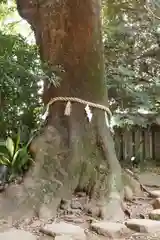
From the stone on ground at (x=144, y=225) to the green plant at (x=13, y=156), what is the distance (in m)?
1.16

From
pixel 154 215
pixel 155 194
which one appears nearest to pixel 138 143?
pixel 155 194

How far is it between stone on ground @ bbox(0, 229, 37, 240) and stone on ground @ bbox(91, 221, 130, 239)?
1.77 ft

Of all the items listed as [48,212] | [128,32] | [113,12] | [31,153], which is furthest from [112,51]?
[48,212]

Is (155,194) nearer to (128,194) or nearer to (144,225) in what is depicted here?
(128,194)

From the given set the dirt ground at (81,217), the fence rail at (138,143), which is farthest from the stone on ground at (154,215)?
the fence rail at (138,143)

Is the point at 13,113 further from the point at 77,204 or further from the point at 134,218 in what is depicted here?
the point at 134,218

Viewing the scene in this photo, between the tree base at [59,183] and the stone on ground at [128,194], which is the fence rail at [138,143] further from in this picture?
the tree base at [59,183]

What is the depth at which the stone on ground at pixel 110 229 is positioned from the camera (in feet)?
9.58

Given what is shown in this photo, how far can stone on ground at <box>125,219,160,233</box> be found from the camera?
9.74 feet

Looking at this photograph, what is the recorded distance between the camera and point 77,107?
3.75 meters

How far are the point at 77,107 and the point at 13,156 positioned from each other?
84 cm

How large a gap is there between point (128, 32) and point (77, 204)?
3.21 meters

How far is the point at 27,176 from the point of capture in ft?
11.3

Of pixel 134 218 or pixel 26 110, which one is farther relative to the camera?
pixel 26 110
